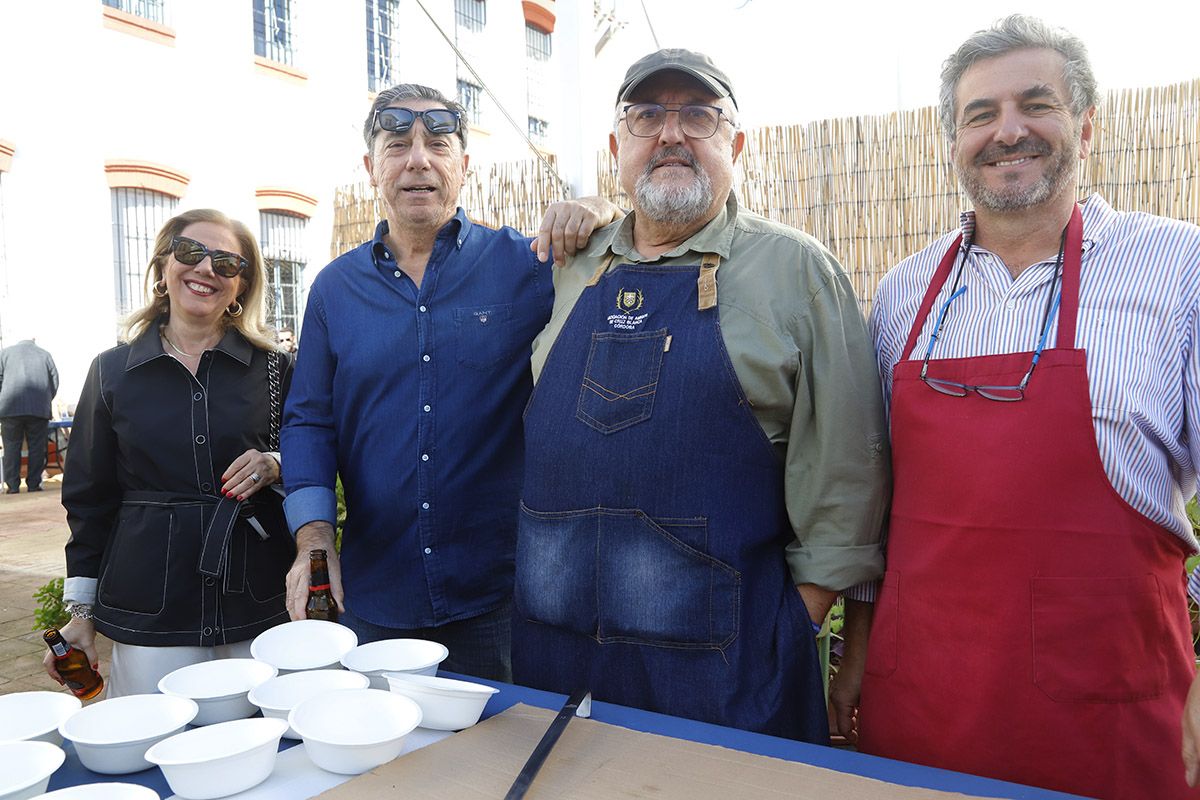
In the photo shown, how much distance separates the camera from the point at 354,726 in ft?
4.28

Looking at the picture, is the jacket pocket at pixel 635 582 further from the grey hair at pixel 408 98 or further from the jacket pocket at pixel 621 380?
the grey hair at pixel 408 98

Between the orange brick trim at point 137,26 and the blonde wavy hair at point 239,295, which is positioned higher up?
the orange brick trim at point 137,26

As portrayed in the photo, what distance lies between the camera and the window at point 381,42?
12.8 metres

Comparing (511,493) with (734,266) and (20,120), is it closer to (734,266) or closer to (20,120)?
(734,266)

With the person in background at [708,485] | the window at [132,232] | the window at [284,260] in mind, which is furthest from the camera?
the window at [284,260]

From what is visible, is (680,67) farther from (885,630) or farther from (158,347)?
(158,347)

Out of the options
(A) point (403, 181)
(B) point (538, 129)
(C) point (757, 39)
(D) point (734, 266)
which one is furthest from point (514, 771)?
(B) point (538, 129)

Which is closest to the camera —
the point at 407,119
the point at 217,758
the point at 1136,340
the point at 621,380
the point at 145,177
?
the point at 217,758

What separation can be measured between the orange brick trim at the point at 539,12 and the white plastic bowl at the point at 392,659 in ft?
52.3

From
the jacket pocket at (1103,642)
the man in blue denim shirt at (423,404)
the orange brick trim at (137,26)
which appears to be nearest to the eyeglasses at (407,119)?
the man in blue denim shirt at (423,404)

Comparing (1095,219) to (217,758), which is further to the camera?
A: (1095,219)

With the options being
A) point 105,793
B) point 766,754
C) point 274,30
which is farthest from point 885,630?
point 274,30

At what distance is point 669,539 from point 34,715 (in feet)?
3.71

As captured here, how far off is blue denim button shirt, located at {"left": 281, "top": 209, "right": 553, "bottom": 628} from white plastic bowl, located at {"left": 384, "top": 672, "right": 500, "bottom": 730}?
94 centimetres
